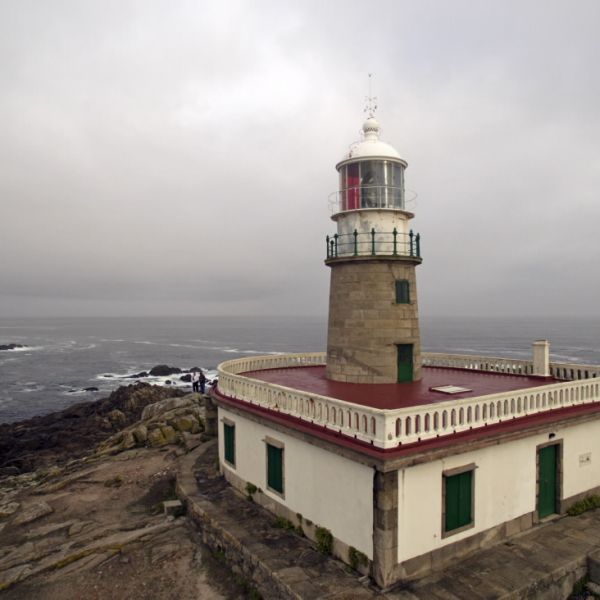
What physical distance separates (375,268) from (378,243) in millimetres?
889

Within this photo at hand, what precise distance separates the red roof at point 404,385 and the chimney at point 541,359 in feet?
1.30

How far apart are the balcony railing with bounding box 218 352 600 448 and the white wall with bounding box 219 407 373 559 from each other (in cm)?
77

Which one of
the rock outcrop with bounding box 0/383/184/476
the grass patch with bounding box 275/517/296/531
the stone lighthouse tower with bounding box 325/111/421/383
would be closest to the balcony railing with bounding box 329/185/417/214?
the stone lighthouse tower with bounding box 325/111/421/383

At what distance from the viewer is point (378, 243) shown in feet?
54.6

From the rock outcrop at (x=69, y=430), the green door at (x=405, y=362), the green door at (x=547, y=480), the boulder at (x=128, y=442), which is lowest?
the rock outcrop at (x=69, y=430)

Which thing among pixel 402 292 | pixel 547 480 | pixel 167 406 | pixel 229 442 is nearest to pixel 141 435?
pixel 167 406

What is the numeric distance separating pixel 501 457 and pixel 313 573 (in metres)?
5.24

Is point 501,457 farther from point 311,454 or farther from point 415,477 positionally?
point 311,454

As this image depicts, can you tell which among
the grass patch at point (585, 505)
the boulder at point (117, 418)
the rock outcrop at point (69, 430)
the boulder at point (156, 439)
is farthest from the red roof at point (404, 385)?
the boulder at point (117, 418)

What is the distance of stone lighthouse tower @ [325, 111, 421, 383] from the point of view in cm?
1659

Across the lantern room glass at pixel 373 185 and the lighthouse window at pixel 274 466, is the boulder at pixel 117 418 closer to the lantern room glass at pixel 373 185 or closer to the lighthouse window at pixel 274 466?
the lighthouse window at pixel 274 466

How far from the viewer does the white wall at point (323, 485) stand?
10.3m

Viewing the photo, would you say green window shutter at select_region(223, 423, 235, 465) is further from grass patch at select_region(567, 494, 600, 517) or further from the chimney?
the chimney

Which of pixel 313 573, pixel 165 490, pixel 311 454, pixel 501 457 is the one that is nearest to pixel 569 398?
pixel 501 457
